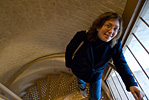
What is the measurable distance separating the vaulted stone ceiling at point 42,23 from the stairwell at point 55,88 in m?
1.00

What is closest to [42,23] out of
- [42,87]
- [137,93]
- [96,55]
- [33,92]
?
[96,55]

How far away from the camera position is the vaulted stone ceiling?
165 centimetres

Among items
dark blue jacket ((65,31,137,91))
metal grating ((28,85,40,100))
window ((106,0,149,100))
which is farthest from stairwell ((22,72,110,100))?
dark blue jacket ((65,31,137,91))

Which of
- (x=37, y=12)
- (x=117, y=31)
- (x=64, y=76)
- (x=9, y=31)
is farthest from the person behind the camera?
(x=64, y=76)

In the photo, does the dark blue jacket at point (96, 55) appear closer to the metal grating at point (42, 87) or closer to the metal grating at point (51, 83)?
the metal grating at point (51, 83)

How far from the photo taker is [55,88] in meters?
3.63

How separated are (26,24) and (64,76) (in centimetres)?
214

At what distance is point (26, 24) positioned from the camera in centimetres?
224

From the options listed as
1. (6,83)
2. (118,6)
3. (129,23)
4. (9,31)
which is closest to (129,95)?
(129,23)

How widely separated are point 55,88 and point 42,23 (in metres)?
2.20

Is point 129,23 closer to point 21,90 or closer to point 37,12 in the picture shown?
point 37,12

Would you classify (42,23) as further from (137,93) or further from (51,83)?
(51,83)

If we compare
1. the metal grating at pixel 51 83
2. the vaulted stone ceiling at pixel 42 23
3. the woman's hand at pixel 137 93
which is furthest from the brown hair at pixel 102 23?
the metal grating at pixel 51 83

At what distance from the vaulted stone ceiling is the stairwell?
1.00 meters
